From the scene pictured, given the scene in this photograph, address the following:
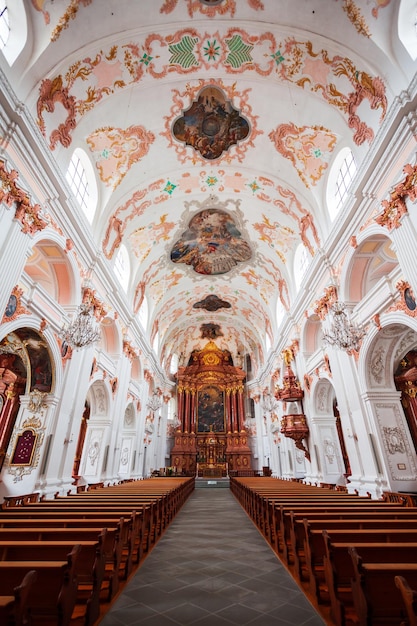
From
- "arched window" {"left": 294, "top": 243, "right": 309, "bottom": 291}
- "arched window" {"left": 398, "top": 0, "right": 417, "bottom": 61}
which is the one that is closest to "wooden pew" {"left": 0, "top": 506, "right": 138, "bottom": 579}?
"arched window" {"left": 398, "top": 0, "right": 417, "bottom": 61}

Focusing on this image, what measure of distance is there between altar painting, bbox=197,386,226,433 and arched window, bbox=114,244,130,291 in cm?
1617

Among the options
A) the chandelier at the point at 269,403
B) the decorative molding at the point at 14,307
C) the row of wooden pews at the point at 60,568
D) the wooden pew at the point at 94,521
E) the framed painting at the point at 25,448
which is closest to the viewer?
the row of wooden pews at the point at 60,568

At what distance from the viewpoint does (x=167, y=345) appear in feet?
86.4

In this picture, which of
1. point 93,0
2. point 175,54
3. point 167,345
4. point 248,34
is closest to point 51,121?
point 93,0

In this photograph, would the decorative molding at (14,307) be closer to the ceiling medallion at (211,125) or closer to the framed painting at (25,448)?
the framed painting at (25,448)

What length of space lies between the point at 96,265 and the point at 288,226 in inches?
324

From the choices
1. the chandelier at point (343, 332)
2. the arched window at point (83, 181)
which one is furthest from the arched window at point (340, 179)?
the arched window at point (83, 181)

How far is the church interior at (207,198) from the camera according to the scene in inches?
→ 294

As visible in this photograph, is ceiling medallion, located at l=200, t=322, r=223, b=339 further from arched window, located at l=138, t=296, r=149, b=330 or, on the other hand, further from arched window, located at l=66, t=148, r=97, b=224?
arched window, located at l=66, t=148, r=97, b=224

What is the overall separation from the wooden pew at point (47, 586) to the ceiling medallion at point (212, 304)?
2091cm

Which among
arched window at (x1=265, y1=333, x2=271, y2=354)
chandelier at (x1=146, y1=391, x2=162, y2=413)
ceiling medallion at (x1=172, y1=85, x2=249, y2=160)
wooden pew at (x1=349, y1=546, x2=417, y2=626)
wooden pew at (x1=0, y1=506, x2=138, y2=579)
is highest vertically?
ceiling medallion at (x1=172, y1=85, x2=249, y2=160)

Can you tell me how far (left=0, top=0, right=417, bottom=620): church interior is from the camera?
24.5 ft

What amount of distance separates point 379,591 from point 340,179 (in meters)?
11.2

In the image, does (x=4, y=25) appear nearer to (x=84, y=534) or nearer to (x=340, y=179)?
(x=340, y=179)
